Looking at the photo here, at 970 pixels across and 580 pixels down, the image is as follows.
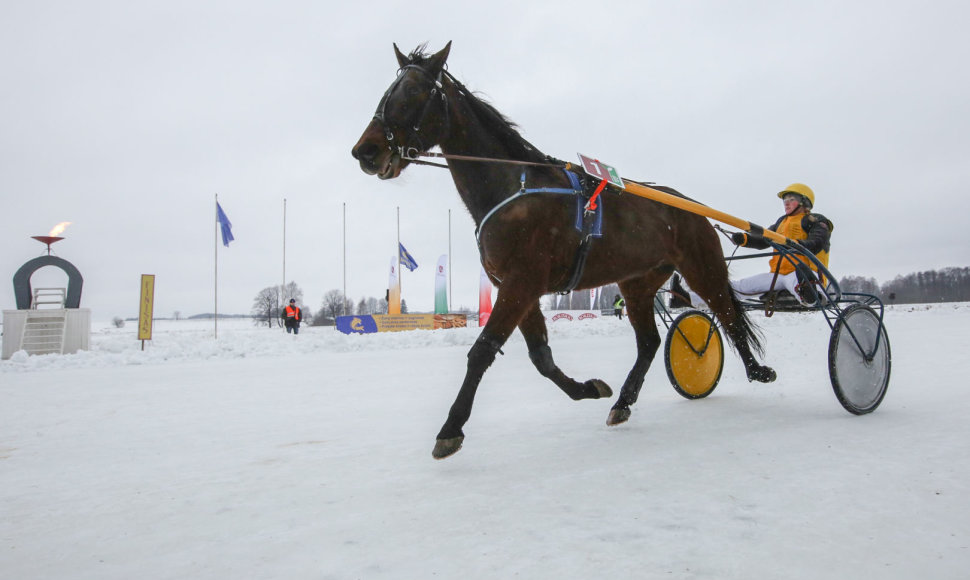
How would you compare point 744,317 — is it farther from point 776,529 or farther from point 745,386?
point 776,529

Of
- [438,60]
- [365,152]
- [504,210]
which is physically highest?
[438,60]

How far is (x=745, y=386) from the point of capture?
5875 mm

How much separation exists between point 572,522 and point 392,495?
880 millimetres

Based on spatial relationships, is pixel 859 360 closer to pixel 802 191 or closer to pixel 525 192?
pixel 802 191

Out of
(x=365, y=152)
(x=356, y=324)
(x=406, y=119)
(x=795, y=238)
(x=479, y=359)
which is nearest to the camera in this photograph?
(x=479, y=359)

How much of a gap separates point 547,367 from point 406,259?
2859 cm

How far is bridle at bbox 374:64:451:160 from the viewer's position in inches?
139

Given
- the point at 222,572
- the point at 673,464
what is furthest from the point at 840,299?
the point at 222,572

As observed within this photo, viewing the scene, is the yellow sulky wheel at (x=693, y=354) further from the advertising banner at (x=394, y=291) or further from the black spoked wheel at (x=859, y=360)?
the advertising banner at (x=394, y=291)

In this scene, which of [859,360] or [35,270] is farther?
[35,270]

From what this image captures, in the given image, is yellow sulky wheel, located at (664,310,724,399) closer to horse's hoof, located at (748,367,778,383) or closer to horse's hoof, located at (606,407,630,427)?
horse's hoof, located at (748,367,778,383)

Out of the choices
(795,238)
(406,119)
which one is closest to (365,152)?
(406,119)

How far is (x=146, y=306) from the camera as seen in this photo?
17438 millimetres

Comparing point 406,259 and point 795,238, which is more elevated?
point 406,259
